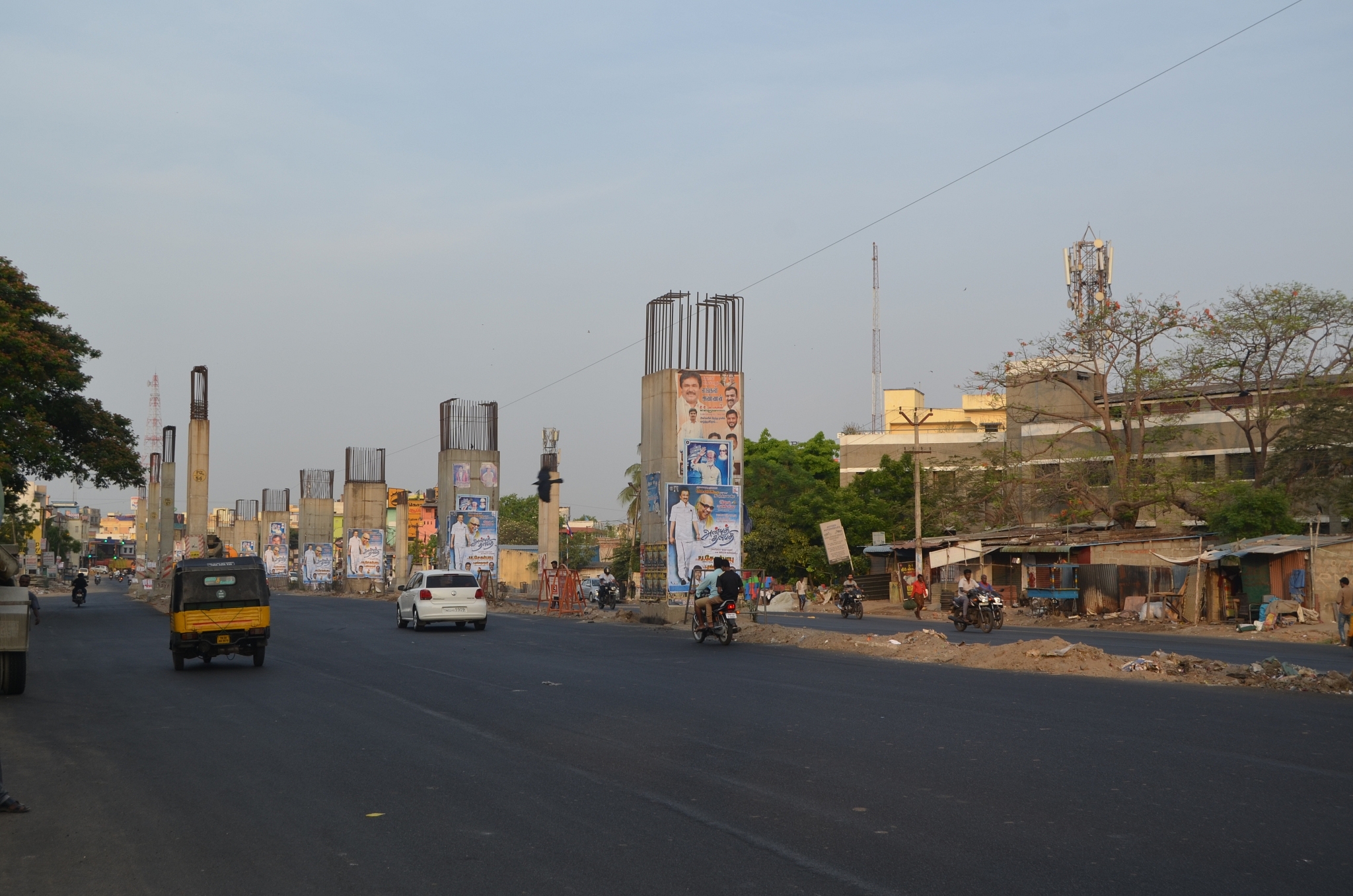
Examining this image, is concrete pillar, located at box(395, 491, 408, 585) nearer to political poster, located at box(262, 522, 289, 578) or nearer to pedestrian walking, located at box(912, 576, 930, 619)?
political poster, located at box(262, 522, 289, 578)

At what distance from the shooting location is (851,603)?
143ft

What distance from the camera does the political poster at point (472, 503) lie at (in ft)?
185

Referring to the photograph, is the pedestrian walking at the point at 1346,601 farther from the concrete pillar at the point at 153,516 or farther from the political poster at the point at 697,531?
the concrete pillar at the point at 153,516

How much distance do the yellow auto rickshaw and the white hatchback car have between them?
1122 centimetres

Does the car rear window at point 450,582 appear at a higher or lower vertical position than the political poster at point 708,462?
lower

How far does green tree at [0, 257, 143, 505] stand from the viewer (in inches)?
1379

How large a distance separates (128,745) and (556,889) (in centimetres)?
728

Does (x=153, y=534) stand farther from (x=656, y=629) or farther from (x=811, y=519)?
(x=656, y=629)

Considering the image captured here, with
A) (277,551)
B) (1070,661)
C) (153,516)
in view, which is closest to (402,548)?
(277,551)

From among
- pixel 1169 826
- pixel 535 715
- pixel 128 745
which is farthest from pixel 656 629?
pixel 1169 826

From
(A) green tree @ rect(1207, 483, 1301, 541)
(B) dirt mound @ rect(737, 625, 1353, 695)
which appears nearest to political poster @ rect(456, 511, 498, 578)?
(B) dirt mound @ rect(737, 625, 1353, 695)

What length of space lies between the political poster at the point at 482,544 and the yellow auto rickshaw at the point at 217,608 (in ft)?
119

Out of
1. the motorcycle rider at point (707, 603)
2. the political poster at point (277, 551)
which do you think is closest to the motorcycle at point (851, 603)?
the motorcycle rider at point (707, 603)

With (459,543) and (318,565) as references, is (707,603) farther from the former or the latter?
(318,565)
